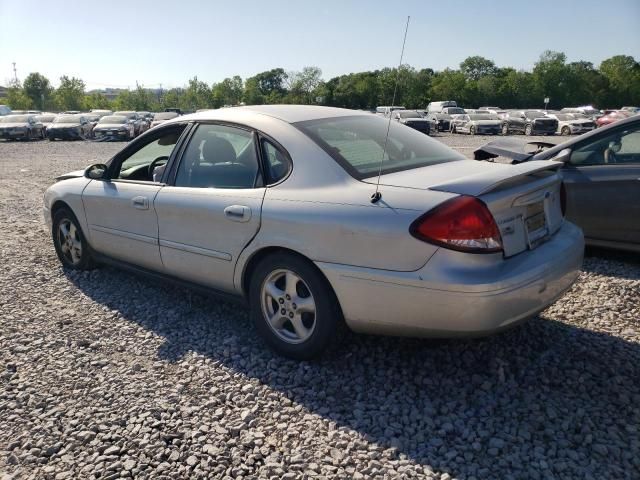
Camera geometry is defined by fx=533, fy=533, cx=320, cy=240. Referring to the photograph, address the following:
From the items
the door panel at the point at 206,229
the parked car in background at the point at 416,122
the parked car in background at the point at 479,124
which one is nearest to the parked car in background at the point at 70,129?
the parked car in background at the point at 416,122

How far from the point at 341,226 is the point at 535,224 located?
3.67 ft

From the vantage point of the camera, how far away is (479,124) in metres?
31.2

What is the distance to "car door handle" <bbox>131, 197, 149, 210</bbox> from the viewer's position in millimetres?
3985

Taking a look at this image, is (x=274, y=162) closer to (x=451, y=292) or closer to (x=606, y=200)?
(x=451, y=292)

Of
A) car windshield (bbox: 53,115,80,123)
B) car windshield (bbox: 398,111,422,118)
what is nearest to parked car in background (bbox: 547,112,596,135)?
car windshield (bbox: 398,111,422,118)

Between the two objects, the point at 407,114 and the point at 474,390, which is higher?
the point at 407,114

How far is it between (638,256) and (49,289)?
5532mm

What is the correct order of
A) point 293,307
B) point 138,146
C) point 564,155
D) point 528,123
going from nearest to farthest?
point 293,307 → point 138,146 → point 564,155 → point 528,123

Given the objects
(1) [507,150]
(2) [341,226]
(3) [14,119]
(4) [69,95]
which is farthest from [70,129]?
(4) [69,95]

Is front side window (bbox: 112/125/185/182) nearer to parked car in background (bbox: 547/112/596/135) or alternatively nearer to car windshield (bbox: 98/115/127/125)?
car windshield (bbox: 98/115/127/125)

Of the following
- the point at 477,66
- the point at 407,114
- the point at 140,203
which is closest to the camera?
the point at 140,203

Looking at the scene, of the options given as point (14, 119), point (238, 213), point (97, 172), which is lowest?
point (238, 213)

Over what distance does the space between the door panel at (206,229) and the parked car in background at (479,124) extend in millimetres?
29954

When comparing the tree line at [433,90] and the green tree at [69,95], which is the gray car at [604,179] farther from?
the green tree at [69,95]
